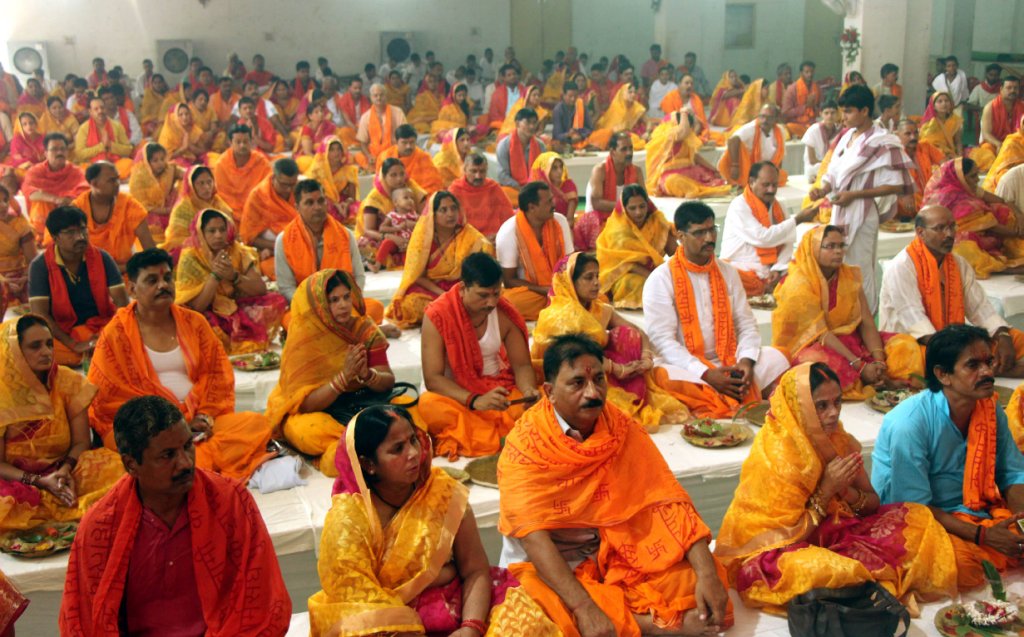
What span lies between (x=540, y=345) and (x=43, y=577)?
214cm

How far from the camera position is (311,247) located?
18.5 feet

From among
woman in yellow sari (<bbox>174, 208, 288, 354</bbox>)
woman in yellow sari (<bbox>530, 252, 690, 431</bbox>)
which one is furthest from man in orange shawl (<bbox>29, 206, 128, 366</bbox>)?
woman in yellow sari (<bbox>530, 252, 690, 431</bbox>)

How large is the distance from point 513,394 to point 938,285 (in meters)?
1.98

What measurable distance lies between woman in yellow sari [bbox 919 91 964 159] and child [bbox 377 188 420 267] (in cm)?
529

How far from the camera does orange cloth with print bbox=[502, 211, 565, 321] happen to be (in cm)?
583

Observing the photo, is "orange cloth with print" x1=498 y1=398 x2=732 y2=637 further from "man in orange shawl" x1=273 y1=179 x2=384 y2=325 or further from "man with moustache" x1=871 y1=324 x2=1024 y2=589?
"man in orange shawl" x1=273 y1=179 x2=384 y2=325

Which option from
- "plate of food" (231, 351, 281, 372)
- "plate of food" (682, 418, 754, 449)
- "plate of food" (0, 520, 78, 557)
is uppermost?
"plate of food" (0, 520, 78, 557)

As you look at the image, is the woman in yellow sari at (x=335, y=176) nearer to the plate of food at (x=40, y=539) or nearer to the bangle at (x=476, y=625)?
the plate of food at (x=40, y=539)

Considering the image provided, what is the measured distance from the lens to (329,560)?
2504 millimetres

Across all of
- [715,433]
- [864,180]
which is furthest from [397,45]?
[715,433]

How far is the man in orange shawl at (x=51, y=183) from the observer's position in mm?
7836

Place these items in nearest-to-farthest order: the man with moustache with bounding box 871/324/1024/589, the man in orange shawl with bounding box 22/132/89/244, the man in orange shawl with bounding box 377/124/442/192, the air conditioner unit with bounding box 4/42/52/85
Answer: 1. the man with moustache with bounding box 871/324/1024/589
2. the man in orange shawl with bounding box 22/132/89/244
3. the man in orange shawl with bounding box 377/124/442/192
4. the air conditioner unit with bounding box 4/42/52/85

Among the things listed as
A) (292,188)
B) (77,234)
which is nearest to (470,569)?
(77,234)

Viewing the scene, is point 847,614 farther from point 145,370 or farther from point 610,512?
point 145,370
